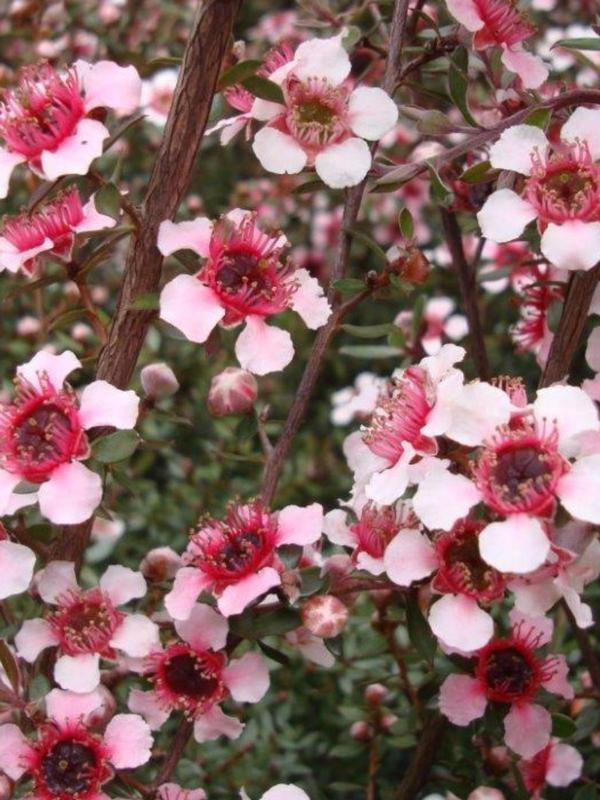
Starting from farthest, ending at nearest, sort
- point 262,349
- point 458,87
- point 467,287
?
point 467,287
point 458,87
point 262,349

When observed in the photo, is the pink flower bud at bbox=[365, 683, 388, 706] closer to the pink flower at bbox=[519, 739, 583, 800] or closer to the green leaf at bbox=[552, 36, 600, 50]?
the pink flower at bbox=[519, 739, 583, 800]

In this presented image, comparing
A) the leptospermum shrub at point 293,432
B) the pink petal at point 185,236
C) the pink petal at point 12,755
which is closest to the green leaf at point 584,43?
the leptospermum shrub at point 293,432

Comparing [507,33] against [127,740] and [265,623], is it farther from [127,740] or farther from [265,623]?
[127,740]

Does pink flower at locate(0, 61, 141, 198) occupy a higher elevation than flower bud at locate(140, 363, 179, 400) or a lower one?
higher

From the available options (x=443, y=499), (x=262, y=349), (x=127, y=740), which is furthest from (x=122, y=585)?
(x=443, y=499)

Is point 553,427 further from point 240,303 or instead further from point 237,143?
point 237,143

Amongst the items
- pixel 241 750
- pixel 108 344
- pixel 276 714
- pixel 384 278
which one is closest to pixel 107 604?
pixel 108 344

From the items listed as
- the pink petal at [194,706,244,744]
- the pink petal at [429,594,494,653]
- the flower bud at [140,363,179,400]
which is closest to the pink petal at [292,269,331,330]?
the flower bud at [140,363,179,400]
